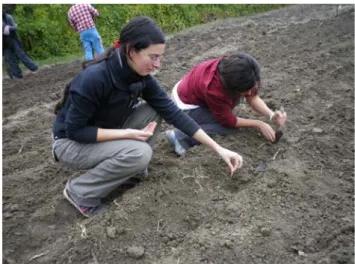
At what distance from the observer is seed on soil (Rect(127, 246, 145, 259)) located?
7.04ft

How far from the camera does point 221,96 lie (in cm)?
293

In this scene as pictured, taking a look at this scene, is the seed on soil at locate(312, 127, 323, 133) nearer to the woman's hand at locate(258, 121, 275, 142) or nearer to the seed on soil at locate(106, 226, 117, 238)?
the woman's hand at locate(258, 121, 275, 142)

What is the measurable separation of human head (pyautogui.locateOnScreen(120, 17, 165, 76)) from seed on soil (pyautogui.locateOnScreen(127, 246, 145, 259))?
3.28ft

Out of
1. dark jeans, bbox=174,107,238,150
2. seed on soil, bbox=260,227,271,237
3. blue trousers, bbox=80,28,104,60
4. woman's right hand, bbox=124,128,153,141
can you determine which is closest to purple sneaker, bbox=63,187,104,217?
woman's right hand, bbox=124,128,153,141

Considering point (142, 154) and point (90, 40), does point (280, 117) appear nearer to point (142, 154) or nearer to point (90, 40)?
point (142, 154)

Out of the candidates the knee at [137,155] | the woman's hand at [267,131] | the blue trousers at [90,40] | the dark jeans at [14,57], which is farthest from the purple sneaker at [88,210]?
the dark jeans at [14,57]

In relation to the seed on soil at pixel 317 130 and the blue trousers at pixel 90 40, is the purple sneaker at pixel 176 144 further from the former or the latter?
the blue trousers at pixel 90 40

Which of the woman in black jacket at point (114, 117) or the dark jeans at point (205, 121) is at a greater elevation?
the woman in black jacket at point (114, 117)

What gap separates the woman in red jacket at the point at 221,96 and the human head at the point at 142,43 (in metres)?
0.75

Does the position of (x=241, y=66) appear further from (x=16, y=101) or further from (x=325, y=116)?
(x=16, y=101)

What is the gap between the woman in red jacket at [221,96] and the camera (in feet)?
9.11

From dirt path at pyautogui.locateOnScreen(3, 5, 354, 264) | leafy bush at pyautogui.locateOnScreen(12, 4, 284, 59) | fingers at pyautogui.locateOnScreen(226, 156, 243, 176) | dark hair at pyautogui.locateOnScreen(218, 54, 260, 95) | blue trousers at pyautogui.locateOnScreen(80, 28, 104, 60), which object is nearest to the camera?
dirt path at pyautogui.locateOnScreen(3, 5, 354, 264)

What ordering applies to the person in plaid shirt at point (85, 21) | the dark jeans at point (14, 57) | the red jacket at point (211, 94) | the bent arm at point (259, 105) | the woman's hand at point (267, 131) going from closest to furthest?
the red jacket at point (211, 94)
the woman's hand at point (267, 131)
the bent arm at point (259, 105)
the person in plaid shirt at point (85, 21)
the dark jeans at point (14, 57)

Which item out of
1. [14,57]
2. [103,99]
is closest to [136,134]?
[103,99]
